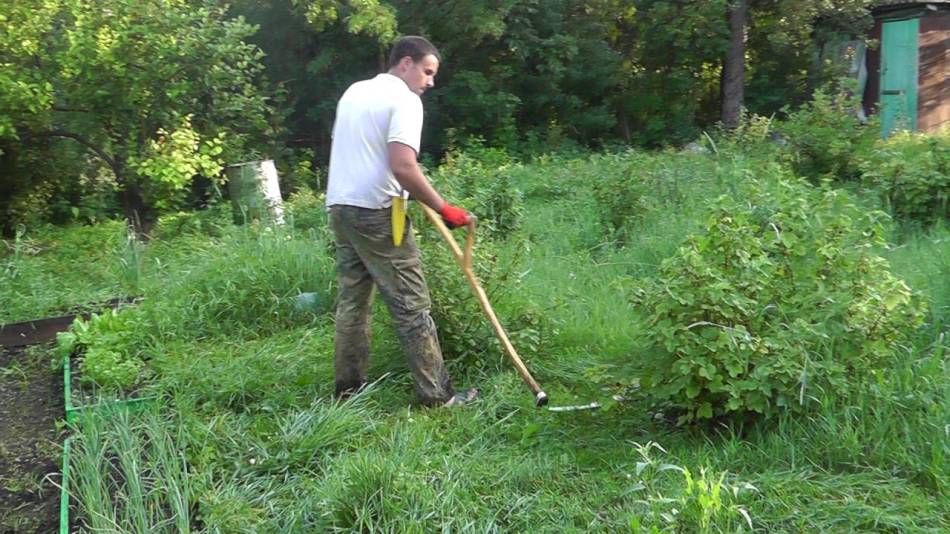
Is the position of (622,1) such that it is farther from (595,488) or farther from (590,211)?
(595,488)

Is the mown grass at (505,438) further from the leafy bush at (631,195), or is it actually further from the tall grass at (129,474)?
the leafy bush at (631,195)

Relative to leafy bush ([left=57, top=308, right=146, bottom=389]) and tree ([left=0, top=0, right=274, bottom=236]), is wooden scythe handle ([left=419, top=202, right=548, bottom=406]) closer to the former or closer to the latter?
leafy bush ([left=57, top=308, right=146, bottom=389])

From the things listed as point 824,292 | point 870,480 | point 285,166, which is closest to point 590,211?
point 824,292

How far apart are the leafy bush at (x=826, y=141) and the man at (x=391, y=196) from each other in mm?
6141

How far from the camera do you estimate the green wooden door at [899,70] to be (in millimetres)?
15656

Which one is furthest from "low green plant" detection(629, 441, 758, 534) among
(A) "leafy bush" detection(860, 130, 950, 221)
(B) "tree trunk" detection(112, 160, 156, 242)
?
(B) "tree trunk" detection(112, 160, 156, 242)

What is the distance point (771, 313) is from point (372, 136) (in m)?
2.00

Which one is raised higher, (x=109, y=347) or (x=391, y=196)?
(x=391, y=196)

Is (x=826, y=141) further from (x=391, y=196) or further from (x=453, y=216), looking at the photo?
(x=391, y=196)

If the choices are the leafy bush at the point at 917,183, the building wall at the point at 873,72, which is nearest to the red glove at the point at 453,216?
the leafy bush at the point at 917,183

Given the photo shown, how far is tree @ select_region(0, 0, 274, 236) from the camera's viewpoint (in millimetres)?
9352

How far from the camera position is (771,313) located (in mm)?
4012

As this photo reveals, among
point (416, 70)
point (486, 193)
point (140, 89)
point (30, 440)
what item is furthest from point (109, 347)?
point (140, 89)

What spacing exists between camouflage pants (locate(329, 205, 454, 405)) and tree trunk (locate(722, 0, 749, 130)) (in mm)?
13114
